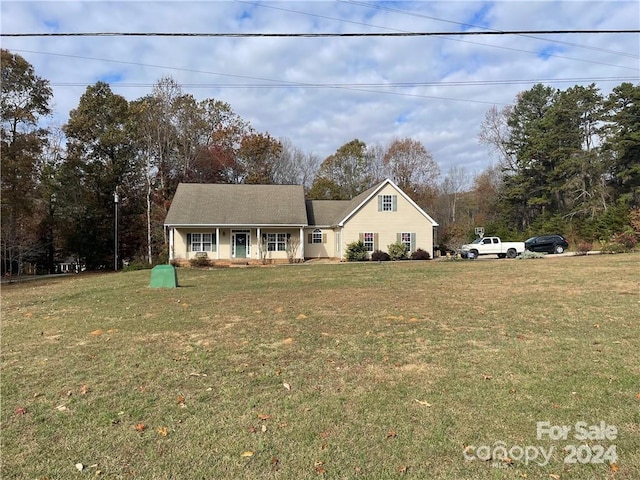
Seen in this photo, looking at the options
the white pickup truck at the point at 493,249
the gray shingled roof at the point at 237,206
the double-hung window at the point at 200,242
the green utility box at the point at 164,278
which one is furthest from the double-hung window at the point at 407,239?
the green utility box at the point at 164,278

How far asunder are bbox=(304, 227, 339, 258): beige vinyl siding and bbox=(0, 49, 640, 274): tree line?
1047cm

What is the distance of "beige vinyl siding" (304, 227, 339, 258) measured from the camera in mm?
32125

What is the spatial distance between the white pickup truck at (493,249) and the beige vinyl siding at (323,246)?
956cm

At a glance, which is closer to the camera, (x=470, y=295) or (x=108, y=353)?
(x=108, y=353)

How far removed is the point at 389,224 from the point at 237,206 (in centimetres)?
1122

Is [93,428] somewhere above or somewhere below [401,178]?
below

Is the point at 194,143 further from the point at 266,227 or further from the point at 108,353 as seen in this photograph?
the point at 108,353

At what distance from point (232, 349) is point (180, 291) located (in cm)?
741

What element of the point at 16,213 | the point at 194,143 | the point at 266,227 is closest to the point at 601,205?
the point at 266,227

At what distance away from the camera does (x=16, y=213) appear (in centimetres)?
2809

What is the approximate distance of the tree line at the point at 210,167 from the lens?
36.0 metres

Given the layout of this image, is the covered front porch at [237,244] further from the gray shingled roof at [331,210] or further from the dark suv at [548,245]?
the dark suv at [548,245]

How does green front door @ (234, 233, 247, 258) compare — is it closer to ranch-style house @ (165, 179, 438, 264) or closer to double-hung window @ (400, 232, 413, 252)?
ranch-style house @ (165, 179, 438, 264)

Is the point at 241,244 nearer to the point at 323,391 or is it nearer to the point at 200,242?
the point at 200,242
